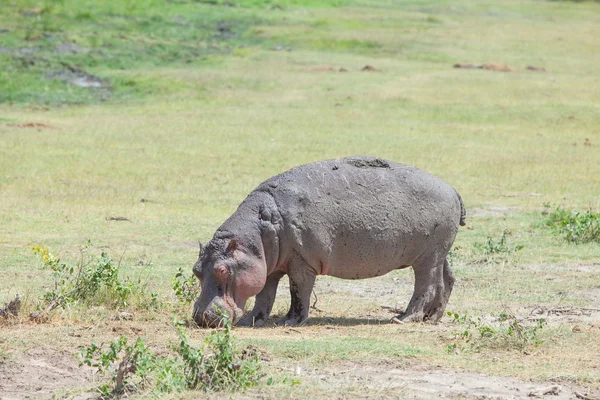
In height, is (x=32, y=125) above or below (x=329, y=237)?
below

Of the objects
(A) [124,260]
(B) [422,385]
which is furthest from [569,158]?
(B) [422,385]

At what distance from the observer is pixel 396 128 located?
23719 millimetres

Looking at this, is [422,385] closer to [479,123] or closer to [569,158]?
[569,158]

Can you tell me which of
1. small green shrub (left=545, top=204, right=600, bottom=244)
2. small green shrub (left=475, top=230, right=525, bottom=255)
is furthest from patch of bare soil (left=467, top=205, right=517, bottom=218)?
small green shrub (left=475, top=230, right=525, bottom=255)

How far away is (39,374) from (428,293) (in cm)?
372

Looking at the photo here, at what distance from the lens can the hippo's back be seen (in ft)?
31.1

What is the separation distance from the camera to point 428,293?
9836 millimetres

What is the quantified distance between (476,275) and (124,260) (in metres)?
4.13

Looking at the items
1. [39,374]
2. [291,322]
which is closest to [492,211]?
[291,322]

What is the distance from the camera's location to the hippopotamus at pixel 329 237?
9188 millimetres

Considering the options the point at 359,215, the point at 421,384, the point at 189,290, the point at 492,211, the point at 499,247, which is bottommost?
the point at 492,211

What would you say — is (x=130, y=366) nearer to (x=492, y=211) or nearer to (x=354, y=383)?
(x=354, y=383)

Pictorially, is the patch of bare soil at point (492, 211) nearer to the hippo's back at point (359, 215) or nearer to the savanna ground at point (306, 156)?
the savanna ground at point (306, 156)

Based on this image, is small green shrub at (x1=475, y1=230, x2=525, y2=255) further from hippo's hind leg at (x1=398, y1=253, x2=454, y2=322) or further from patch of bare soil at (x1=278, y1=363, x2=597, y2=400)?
patch of bare soil at (x1=278, y1=363, x2=597, y2=400)
